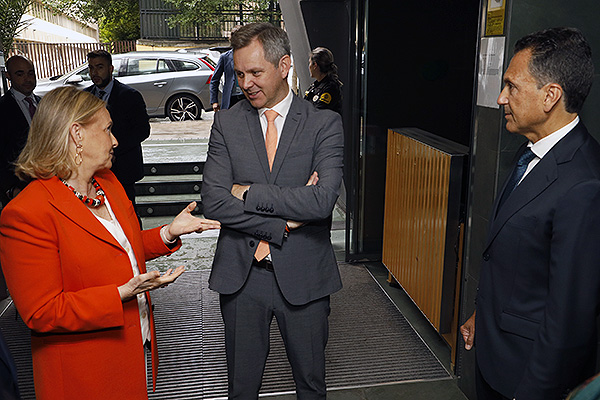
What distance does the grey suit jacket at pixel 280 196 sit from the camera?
2064mm

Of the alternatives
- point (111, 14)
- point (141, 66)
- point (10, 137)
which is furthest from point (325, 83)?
point (111, 14)

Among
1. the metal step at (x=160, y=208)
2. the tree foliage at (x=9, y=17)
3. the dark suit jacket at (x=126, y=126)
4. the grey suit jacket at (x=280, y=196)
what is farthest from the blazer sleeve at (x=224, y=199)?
the tree foliage at (x=9, y=17)

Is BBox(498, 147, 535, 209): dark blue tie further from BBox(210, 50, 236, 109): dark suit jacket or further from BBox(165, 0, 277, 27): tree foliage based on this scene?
BBox(165, 0, 277, 27): tree foliage

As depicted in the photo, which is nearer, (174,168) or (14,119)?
(14,119)

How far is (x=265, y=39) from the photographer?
2076 millimetres

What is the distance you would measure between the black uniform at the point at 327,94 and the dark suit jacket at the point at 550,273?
3.06 meters

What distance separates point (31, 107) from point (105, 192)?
106 inches

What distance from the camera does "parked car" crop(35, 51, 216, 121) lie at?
10945 mm

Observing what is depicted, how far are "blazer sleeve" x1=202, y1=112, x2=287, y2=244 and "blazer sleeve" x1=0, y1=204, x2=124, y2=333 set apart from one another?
1.90 feet

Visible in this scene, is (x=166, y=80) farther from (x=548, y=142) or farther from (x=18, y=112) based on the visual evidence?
(x=548, y=142)

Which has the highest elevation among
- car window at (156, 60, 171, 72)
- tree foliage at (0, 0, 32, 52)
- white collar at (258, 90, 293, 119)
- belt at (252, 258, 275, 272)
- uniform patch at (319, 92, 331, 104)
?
tree foliage at (0, 0, 32, 52)

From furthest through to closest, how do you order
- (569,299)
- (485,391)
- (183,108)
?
1. (183,108)
2. (485,391)
3. (569,299)

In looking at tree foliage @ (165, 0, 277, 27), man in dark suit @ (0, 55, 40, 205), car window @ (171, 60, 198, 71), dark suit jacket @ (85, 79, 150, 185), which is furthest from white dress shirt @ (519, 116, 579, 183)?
tree foliage @ (165, 0, 277, 27)

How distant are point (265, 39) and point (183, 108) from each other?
31.0 ft
